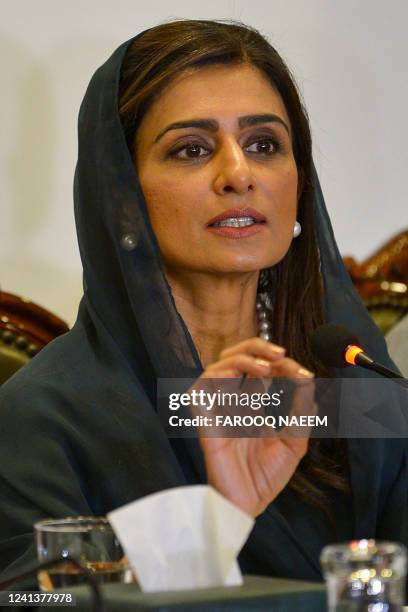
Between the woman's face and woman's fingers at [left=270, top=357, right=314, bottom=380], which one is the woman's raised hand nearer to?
woman's fingers at [left=270, top=357, right=314, bottom=380]

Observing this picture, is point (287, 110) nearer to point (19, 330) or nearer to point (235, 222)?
point (235, 222)

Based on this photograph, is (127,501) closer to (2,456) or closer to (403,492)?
(2,456)

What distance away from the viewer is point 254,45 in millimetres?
1847

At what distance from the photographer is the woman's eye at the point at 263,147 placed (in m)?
1.79

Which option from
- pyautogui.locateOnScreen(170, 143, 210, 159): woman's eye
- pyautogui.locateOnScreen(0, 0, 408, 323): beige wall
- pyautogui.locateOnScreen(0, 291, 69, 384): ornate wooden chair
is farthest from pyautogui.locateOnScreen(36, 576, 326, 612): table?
pyautogui.locateOnScreen(0, 0, 408, 323): beige wall

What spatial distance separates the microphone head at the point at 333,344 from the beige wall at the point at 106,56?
0.91m

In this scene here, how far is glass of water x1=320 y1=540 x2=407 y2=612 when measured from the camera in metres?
0.77

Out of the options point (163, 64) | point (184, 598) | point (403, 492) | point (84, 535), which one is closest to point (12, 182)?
point (163, 64)

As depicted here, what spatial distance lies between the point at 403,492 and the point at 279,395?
254 mm

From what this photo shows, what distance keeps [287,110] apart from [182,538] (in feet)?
3.65

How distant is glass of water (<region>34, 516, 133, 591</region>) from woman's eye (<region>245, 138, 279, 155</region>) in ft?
3.00

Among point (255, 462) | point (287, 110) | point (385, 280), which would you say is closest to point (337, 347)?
point (255, 462)

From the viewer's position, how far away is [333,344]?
4.34 feet

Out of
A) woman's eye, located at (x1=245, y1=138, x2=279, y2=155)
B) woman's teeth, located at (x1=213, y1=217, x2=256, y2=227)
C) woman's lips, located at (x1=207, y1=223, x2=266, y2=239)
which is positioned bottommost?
woman's lips, located at (x1=207, y1=223, x2=266, y2=239)
